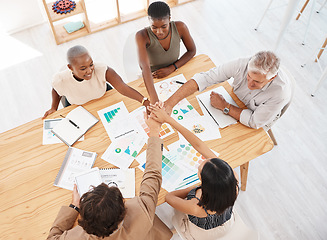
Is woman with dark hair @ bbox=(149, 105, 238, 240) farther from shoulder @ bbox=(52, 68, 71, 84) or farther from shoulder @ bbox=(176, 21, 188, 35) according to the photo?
shoulder @ bbox=(176, 21, 188, 35)

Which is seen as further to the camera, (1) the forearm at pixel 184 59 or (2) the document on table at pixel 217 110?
(1) the forearm at pixel 184 59

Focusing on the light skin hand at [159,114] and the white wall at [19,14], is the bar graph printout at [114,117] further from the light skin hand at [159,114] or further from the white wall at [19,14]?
the white wall at [19,14]

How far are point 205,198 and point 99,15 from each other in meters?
3.33

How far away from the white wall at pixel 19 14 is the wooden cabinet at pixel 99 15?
0.20 m

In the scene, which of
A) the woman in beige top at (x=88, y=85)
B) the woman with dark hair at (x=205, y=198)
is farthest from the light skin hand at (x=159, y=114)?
the woman in beige top at (x=88, y=85)

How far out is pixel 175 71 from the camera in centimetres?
223

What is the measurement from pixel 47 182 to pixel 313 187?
2.38m

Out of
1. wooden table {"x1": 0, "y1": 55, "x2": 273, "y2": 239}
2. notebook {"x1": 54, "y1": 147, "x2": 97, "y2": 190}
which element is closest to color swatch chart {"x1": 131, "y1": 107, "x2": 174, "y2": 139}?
wooden table {"x1": 0, "y1": 55, "x2": 273, "y2": 239}

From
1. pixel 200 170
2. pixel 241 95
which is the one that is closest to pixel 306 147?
pixel 241 95

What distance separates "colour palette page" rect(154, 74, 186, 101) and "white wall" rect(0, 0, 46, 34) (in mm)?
2466

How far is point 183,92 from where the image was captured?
2.01 meters

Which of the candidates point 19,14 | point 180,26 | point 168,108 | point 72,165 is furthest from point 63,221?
point 19,14

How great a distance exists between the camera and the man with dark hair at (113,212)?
1271 millimetres

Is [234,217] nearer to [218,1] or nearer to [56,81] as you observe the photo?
[56,81]
